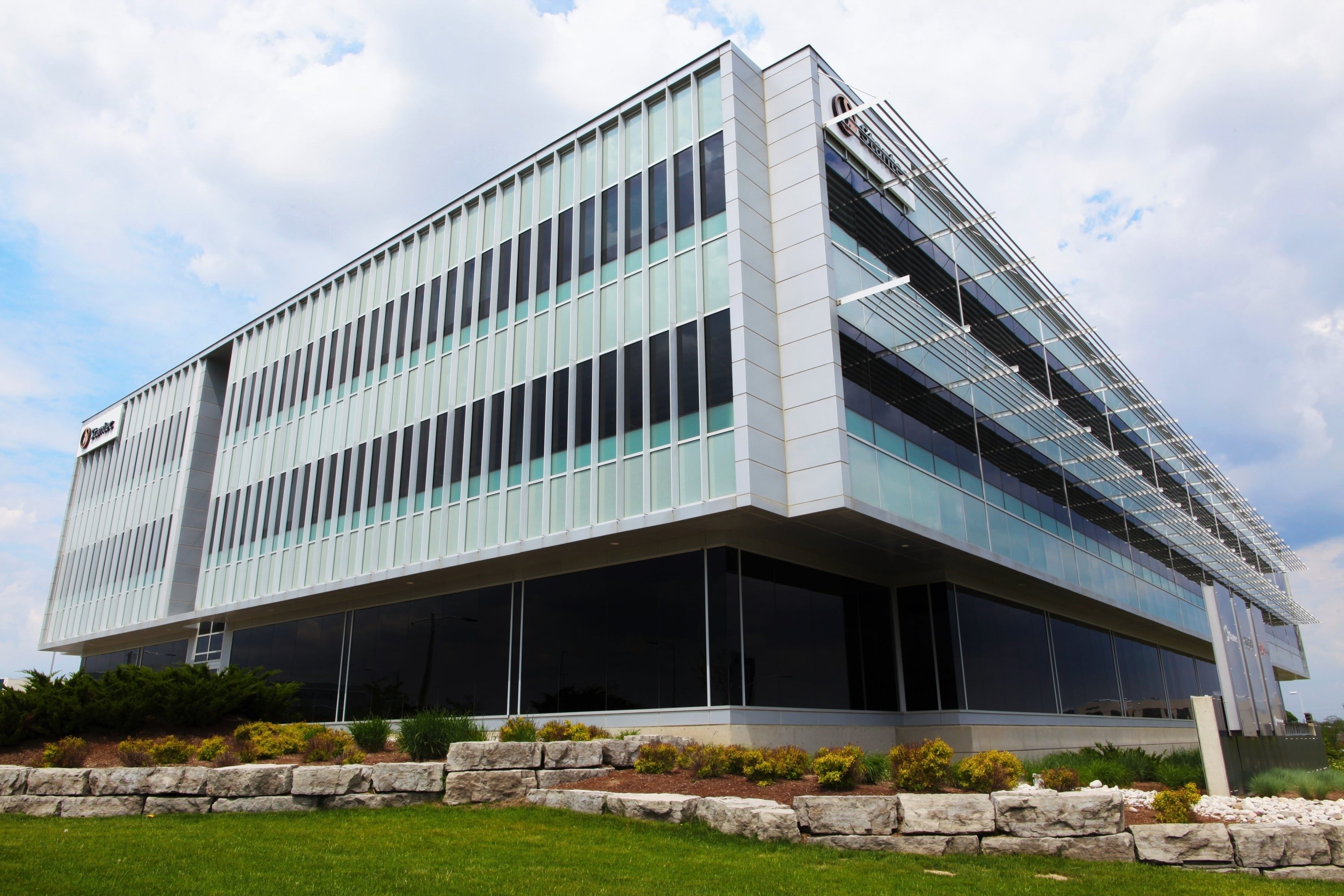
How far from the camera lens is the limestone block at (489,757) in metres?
13.8

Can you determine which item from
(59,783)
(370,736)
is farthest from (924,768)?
(59,783)

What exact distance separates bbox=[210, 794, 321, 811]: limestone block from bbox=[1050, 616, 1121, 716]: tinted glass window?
22.9 meters

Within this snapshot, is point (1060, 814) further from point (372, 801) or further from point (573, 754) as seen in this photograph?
point (372, 801)

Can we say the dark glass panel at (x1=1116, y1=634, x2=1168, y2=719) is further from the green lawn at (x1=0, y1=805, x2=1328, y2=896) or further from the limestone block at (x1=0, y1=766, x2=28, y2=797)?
the limestone block at (x1=0, y1=766, x2=28, y2=797)

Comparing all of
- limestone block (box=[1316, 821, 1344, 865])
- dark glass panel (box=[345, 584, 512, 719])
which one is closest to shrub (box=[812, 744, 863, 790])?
limestone block (box=[1316, 821, 1344, 865])

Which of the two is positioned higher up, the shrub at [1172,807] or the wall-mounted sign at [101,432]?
the wall-mounted sign at [101,432]

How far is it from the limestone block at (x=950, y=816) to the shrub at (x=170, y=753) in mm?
12438

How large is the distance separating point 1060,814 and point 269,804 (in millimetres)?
10796

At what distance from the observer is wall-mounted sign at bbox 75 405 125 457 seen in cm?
4319

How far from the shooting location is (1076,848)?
1030 cm

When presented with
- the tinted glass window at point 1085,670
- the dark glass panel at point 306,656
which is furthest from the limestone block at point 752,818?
the tinted glass window at point 1085,670

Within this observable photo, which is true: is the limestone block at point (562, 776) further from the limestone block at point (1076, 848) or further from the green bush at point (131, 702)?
the green bush at point (131, 702)

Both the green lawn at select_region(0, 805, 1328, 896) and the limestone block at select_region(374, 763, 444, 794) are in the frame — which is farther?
the limestone block at select_region(374, 763, 444, 794)

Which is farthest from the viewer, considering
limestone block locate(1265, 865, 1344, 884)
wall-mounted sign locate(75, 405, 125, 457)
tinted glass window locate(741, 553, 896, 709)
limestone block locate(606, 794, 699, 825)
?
wall-mounted sign locate(75, 405, 125, 457)
